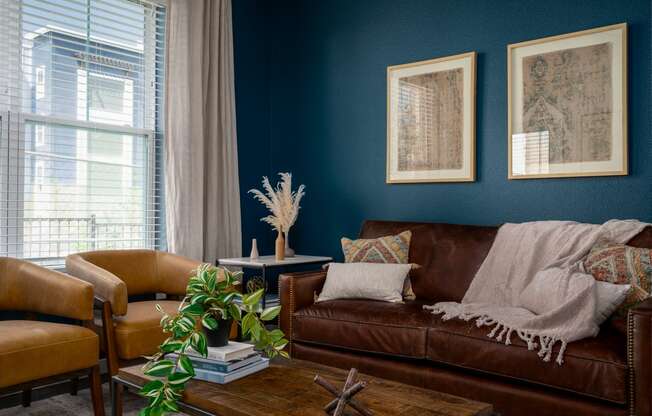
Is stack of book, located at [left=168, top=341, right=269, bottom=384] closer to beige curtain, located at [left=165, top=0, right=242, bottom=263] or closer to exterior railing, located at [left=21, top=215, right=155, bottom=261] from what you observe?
exterior railing, located at [left=21, top=215, right=155, bottom=261]

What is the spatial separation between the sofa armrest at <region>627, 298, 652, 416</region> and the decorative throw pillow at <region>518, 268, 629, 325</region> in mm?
316

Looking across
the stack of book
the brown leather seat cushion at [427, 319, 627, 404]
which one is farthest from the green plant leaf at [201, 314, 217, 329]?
the brown leather seat cushion at [427, 319, 627, 404]

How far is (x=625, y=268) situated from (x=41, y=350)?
250 centimetres

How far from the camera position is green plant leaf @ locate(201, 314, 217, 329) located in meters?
1.79

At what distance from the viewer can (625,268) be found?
2.39 meters

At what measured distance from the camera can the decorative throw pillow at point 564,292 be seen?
7.55ft

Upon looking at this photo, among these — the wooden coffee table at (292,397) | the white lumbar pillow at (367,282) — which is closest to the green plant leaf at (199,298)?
the wooden coffee table at (292,397)

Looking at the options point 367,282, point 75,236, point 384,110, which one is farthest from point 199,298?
point 384,110

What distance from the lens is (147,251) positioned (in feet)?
11.2

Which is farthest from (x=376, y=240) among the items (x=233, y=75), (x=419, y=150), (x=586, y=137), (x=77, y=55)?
(x=77, y=55)

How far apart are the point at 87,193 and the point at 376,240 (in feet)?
6.06

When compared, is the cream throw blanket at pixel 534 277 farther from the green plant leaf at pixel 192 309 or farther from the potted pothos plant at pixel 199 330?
the green plant leaf at pixel 192 309

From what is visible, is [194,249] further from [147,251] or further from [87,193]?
[87,193]

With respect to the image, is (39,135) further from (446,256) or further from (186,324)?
(446,256)
